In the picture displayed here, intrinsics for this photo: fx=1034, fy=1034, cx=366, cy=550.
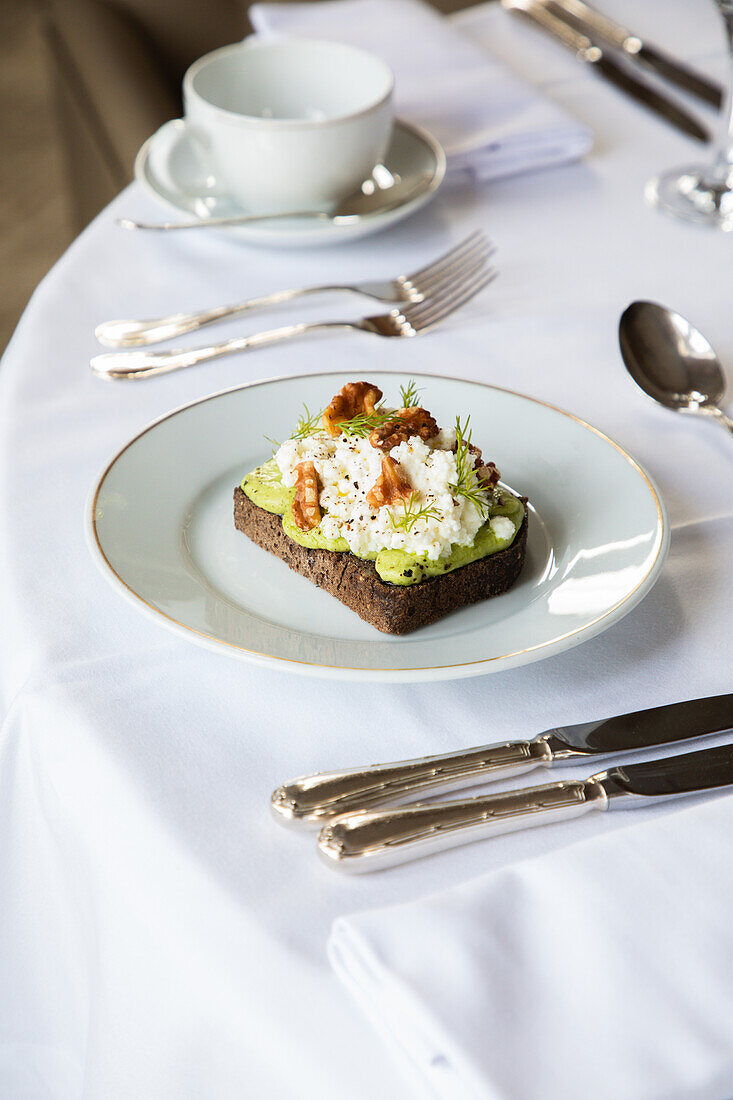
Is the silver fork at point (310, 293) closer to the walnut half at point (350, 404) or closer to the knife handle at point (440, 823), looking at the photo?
the walnut half at point (350, 404)

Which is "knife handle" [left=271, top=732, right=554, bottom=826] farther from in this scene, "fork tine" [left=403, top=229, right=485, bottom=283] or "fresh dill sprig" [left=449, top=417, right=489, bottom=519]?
"fork tine" [left=403, top=229, right=485, bottom=283]

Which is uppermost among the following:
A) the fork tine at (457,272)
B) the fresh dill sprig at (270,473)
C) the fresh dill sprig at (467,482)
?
the fresh dill sprig at (467,482)

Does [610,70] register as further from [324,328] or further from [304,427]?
[304,427]

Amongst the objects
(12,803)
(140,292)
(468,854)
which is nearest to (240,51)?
(140,292)

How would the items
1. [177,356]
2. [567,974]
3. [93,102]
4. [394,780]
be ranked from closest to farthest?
[567,974], [394,780], [177,356], [93,102]

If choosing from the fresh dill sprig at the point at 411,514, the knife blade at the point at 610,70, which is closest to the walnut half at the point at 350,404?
the fresh dill sprig at the point at 411,514

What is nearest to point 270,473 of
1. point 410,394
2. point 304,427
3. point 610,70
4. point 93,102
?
point 304,427
